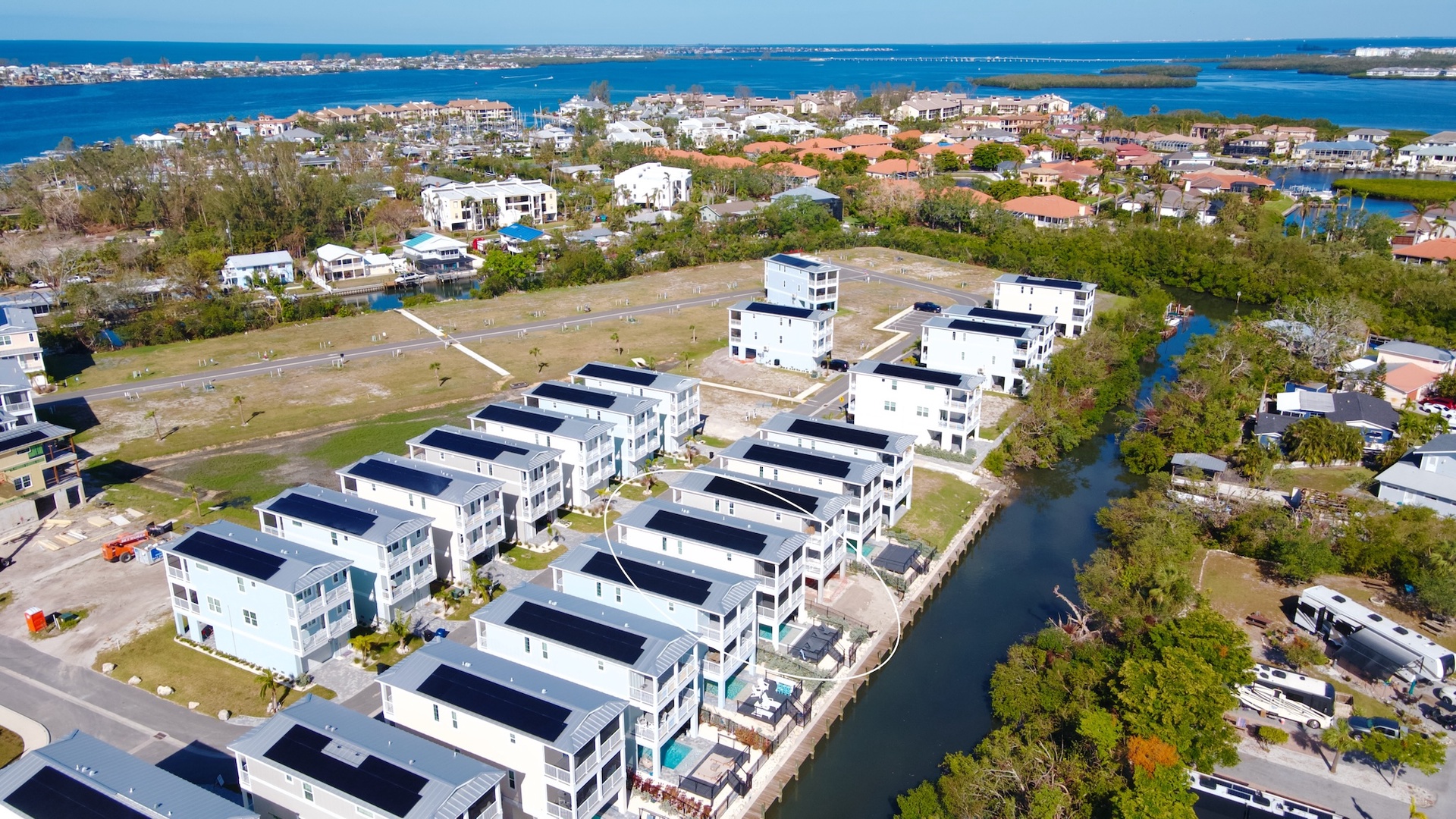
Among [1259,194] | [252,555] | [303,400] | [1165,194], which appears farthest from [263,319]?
[1259,194]

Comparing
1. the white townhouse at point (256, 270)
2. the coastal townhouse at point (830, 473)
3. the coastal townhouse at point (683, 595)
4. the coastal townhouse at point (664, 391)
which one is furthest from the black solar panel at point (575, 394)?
the white townhouse at point (256, 270)

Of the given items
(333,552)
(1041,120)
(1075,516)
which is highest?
(1041,120)

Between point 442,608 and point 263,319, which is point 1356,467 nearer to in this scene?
point 442,608

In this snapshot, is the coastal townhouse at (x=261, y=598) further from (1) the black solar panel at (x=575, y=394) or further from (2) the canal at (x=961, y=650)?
(1) the black solar panel at (x=575, y=394)

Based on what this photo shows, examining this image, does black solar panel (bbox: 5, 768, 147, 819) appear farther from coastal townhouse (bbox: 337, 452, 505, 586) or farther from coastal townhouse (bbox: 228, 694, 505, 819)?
coastal townhouse (bbox: 337, 452, 505, 586)

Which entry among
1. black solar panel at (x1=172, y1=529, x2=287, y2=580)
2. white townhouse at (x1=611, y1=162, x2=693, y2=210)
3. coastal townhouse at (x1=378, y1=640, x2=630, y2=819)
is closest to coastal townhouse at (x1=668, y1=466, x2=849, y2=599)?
coastal townhouse at (x1=378, y1=640, x2=630, y2=819)
